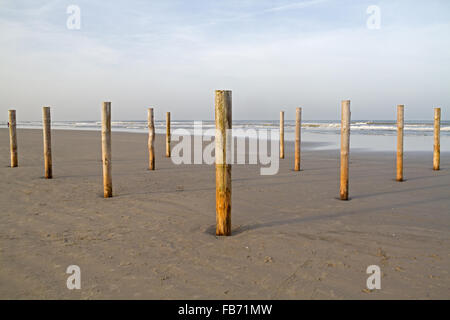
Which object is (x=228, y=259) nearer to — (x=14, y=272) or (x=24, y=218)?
(x=14, y=272)

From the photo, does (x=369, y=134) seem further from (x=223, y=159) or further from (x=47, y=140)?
(x=223, y=159)

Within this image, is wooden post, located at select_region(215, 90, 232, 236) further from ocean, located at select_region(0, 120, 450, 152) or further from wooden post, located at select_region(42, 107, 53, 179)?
ocean, located at select_region(0, 120, 450, 152)

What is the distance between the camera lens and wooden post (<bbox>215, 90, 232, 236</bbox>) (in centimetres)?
438

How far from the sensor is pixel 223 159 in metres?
4.45

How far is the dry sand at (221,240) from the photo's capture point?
321 cm

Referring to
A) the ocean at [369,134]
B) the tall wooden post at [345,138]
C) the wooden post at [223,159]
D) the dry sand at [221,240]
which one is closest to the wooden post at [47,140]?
the dry sand at [221,240]

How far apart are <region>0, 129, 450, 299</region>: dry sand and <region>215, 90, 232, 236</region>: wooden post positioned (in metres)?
0.26

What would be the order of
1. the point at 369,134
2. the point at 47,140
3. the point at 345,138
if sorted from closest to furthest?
the point at 345,138 < the point at 47,140 < the point at 369,134

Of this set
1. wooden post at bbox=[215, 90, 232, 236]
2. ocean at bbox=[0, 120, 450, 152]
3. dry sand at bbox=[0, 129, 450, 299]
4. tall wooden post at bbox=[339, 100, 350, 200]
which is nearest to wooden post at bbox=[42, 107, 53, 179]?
dry sand at bbox=[0, 129, 450, 299]

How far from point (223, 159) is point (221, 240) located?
42.4 inches

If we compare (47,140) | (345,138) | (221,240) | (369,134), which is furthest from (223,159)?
(369,134)

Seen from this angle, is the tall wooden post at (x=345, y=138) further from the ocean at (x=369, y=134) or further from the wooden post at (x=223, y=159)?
the ocean at (x=369, y=134)

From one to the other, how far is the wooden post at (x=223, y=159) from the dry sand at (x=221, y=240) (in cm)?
26

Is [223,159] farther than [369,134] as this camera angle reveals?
No
